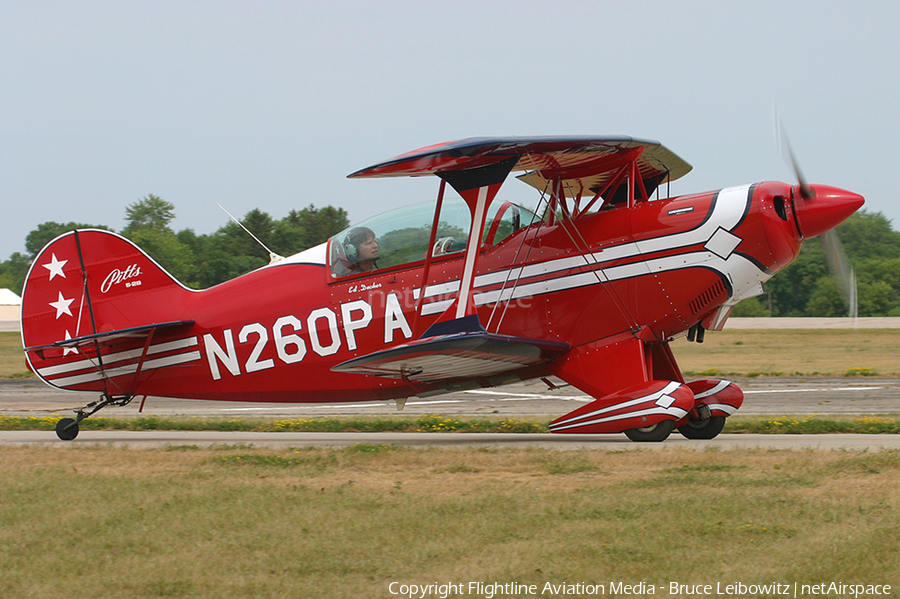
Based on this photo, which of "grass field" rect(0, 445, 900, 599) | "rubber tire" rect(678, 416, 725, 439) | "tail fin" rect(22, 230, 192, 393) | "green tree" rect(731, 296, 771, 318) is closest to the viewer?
"grass field" rect(0, 445, 900, 599)

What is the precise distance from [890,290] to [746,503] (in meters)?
46.3

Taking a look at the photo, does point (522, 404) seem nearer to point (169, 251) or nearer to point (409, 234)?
point (409, 234)

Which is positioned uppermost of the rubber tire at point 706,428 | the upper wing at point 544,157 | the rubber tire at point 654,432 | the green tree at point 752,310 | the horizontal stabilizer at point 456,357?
the upper wing at point 544,157

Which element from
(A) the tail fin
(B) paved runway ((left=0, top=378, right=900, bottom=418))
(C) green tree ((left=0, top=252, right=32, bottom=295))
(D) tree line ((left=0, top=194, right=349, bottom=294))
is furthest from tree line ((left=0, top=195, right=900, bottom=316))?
(A) the tail fin

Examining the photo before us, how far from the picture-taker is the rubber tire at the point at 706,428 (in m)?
10.8

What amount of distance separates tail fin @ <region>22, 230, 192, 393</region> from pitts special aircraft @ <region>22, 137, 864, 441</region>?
2 centimetres

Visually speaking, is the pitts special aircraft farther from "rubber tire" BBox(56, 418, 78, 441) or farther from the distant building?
the distant building

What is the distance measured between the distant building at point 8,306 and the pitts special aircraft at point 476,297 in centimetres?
6360

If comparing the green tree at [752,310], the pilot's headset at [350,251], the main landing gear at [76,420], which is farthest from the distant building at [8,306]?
the pilot's headset at [350,251]

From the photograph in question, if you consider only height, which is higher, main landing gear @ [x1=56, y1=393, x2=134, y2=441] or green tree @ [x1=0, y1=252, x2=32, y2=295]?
green tree @ [x1=0, y1=252, x2=32, y2=295]

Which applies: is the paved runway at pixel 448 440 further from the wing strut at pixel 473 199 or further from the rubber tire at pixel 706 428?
the wing strut at pixel 473 199

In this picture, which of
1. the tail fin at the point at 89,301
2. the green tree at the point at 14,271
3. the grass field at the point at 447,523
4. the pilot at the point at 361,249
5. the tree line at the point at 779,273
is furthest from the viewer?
the green tree at the point at 14,271

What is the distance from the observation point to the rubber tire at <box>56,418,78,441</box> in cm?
1212

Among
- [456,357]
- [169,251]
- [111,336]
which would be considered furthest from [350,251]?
[169,251]
